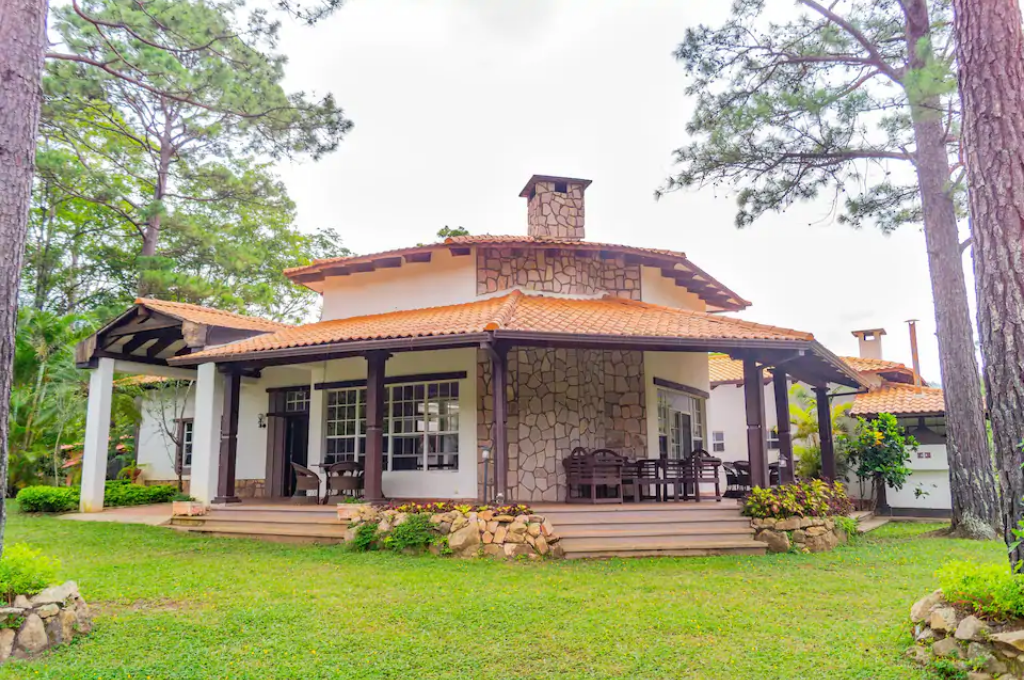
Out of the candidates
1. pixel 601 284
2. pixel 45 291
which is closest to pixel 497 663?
pixel 601 284

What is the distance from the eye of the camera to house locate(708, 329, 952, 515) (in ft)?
50.1

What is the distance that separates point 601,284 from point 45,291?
20414mm

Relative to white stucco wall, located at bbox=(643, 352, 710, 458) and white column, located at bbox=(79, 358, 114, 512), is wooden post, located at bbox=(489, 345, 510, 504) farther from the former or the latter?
white column, located at bbox=(79, 358, 114, 512)

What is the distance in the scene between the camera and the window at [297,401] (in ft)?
46.7

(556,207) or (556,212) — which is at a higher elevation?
(556,207)

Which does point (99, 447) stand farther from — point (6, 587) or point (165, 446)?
point (6, 587)

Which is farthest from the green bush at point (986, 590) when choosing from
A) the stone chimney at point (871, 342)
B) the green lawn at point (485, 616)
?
the stone chimney at point (871, 342)

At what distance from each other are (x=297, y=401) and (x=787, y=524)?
9509mm

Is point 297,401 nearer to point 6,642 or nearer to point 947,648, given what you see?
point 6,642

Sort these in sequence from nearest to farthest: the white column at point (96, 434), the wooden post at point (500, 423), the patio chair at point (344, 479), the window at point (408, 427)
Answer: the wooden post at point (500, 423) < the patio chair at point (344, 479) < the window at point (408, 427) < the white column at point (96, 434)

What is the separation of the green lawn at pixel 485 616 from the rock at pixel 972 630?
1.40 ft

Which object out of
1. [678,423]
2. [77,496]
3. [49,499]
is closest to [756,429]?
[678,423]

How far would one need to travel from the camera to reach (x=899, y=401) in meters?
16.0

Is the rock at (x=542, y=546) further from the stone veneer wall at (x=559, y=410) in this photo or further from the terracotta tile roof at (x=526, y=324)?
the terracotta tile roof at (x=526, y=324)
